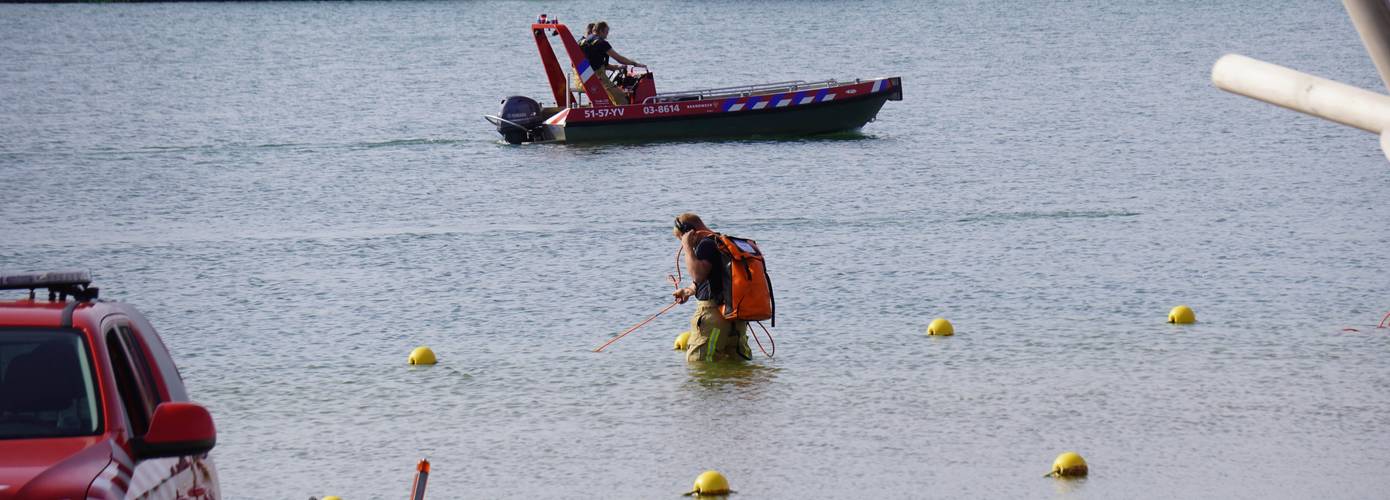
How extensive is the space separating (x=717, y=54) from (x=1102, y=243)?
163ft

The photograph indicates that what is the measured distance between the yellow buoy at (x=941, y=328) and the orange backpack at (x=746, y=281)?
2181 mm

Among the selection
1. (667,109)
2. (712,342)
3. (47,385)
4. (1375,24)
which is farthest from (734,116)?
(1375,24)

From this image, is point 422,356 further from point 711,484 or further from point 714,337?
point 711,484

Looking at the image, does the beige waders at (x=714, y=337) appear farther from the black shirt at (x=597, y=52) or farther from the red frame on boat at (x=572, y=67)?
the red frame on boat at (x=572, y=67)

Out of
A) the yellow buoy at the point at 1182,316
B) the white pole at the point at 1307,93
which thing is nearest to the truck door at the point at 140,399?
the white pole at the point at 1307,93

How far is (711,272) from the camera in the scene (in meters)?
11.6

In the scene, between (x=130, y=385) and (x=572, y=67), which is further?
(x=572, y=67)

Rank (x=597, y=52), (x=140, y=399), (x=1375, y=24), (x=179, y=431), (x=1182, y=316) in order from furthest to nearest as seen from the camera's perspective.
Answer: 1. (x=597, y=52)
2. (x=1182, y=316)
3. (x=140, y=399)
4. (x=179, y=431)
5. (x=1375, y=24)

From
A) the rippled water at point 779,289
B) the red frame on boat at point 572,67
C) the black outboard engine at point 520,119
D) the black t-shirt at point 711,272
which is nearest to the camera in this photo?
the rippled water at point 779,289

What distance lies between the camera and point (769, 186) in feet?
81.7

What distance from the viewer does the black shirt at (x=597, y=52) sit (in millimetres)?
25828

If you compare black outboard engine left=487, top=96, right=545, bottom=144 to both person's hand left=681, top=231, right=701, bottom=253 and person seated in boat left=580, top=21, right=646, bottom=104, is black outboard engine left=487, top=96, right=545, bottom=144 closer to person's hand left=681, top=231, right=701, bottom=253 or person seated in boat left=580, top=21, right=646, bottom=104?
person seated in boat left=580, top=21, right=646, bottom=104

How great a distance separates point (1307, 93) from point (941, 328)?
35.0 ft

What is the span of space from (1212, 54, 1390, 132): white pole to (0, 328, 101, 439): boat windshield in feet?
10.8
